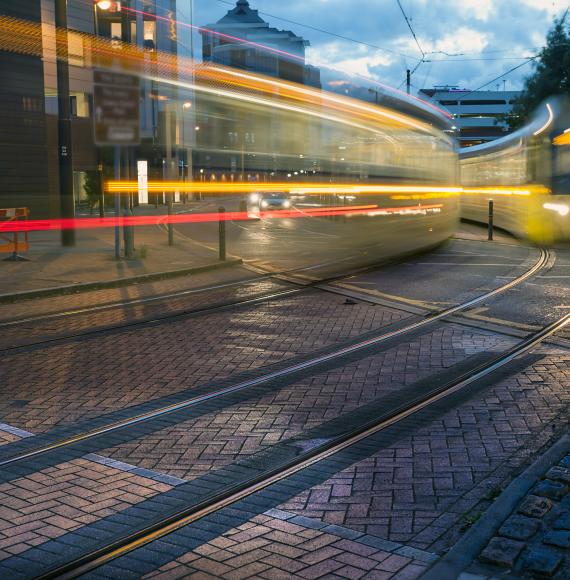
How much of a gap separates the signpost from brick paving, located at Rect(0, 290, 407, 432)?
3936 mm

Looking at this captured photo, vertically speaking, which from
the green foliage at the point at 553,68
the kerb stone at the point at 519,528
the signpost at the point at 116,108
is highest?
the green foliage at the point at 553,68

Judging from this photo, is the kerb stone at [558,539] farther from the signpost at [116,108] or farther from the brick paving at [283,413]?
the signpost at [116,108]

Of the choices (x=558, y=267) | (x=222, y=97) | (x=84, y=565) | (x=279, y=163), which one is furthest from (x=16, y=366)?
(x=558, y=267)

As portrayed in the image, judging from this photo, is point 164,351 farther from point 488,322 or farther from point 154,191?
point 154,191

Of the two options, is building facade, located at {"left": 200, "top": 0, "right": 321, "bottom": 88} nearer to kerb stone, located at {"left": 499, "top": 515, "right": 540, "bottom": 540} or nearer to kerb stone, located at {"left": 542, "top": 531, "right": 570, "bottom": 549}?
kerb stone, located at {"left": 499, "top": 515, "right": 540, "bottom": 540}

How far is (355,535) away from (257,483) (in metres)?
0.98

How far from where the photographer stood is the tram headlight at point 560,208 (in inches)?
857

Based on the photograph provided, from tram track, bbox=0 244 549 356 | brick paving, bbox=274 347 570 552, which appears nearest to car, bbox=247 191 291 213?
tram track, bbox=0 244 549 356

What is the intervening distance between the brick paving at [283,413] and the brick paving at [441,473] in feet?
2.71

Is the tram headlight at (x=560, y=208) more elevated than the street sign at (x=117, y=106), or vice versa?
the street sign at (x=117, y=106)

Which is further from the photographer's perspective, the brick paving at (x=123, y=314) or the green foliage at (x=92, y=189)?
the green foliage at (x=92, y=189)

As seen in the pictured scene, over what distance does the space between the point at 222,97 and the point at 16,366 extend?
5.68 meters

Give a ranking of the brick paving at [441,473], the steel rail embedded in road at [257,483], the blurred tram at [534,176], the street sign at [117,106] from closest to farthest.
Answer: the steel rail embedded in road at [257,483] < the brick paving at [441,473] < the street sign at [117,106] < the blurred tram at [534,176]

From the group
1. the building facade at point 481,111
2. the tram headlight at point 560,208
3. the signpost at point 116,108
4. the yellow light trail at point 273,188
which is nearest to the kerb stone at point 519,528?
the yellow light trail at point 273,188
